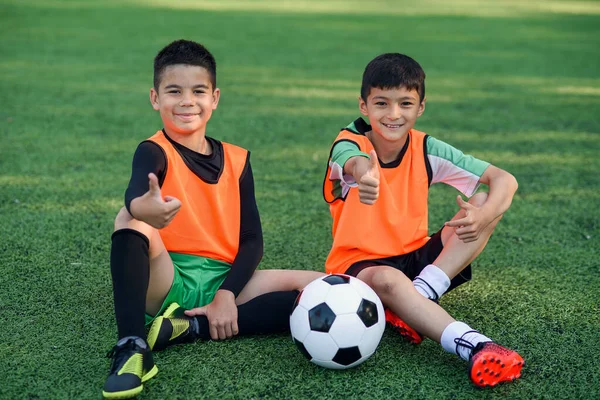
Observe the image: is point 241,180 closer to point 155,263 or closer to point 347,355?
point 155,263

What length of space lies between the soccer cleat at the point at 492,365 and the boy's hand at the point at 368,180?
629mm

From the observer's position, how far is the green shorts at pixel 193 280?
2.67 meters

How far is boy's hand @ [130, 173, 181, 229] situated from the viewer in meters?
2.22

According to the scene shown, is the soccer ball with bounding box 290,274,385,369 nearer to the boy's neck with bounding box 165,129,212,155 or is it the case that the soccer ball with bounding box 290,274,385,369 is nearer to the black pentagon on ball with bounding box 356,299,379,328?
the black pentagon on ball with bounding box 356,299,379,328

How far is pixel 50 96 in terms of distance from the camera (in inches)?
249

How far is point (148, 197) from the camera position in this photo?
7.39ft

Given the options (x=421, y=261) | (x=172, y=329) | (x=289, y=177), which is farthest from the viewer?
(x=289, y=177)

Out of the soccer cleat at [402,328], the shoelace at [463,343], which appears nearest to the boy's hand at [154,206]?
the soccer cleat at [402,328]

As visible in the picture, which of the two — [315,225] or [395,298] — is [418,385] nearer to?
[395,298]

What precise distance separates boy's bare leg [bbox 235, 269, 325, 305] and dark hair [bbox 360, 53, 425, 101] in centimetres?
82

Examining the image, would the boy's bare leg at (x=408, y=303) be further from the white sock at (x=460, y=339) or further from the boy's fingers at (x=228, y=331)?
the boy's fingers at (x=228, y=331)

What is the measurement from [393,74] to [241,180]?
76cm

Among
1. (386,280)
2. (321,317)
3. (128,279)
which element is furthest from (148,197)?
(386,280)

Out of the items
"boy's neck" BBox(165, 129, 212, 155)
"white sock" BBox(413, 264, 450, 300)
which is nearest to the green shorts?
"boy's neck" BBox(165, 129, 212, 155)
